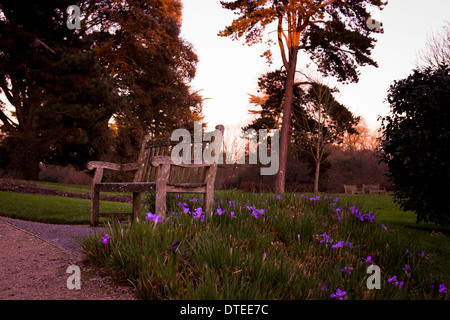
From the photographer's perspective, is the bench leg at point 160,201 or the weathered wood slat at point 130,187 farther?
the weathered wood slat at point 130,187

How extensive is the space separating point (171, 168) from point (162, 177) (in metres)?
0.93

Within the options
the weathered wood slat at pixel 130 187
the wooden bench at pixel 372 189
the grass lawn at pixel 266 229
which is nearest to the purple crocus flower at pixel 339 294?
the grass lawn at pixel 266 229

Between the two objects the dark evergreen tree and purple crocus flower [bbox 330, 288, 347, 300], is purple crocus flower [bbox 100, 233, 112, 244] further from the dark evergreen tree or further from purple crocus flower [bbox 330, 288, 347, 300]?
the dark evergreen tree

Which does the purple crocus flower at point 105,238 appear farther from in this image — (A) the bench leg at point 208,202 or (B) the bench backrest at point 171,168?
(B) the bench backrest at point 171,168

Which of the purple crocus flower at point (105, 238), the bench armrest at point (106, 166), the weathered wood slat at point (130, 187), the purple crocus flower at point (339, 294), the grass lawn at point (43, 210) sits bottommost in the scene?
the grass lawn at point (43, 210)

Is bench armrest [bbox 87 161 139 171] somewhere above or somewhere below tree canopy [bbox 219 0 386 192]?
below

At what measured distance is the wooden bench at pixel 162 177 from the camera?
423 cm

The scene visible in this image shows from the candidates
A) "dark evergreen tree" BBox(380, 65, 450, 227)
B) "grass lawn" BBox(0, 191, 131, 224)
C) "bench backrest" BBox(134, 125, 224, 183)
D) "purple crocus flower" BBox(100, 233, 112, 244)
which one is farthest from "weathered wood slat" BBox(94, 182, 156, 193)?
"dark evergreen tree" BBox(380, 65, 450, 227)

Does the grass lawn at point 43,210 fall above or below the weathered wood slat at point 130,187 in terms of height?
below

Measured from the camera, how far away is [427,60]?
14.5 meters

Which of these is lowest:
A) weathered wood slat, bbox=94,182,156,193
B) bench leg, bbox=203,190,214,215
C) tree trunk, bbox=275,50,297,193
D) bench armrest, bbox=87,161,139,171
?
bench leg, bbox=203,190,214,215

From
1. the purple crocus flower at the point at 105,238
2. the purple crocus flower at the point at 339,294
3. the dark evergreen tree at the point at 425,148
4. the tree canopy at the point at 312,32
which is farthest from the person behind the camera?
the tree canopy at the point at 312,32

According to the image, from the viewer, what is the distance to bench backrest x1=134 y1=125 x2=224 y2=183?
4.97 meters
